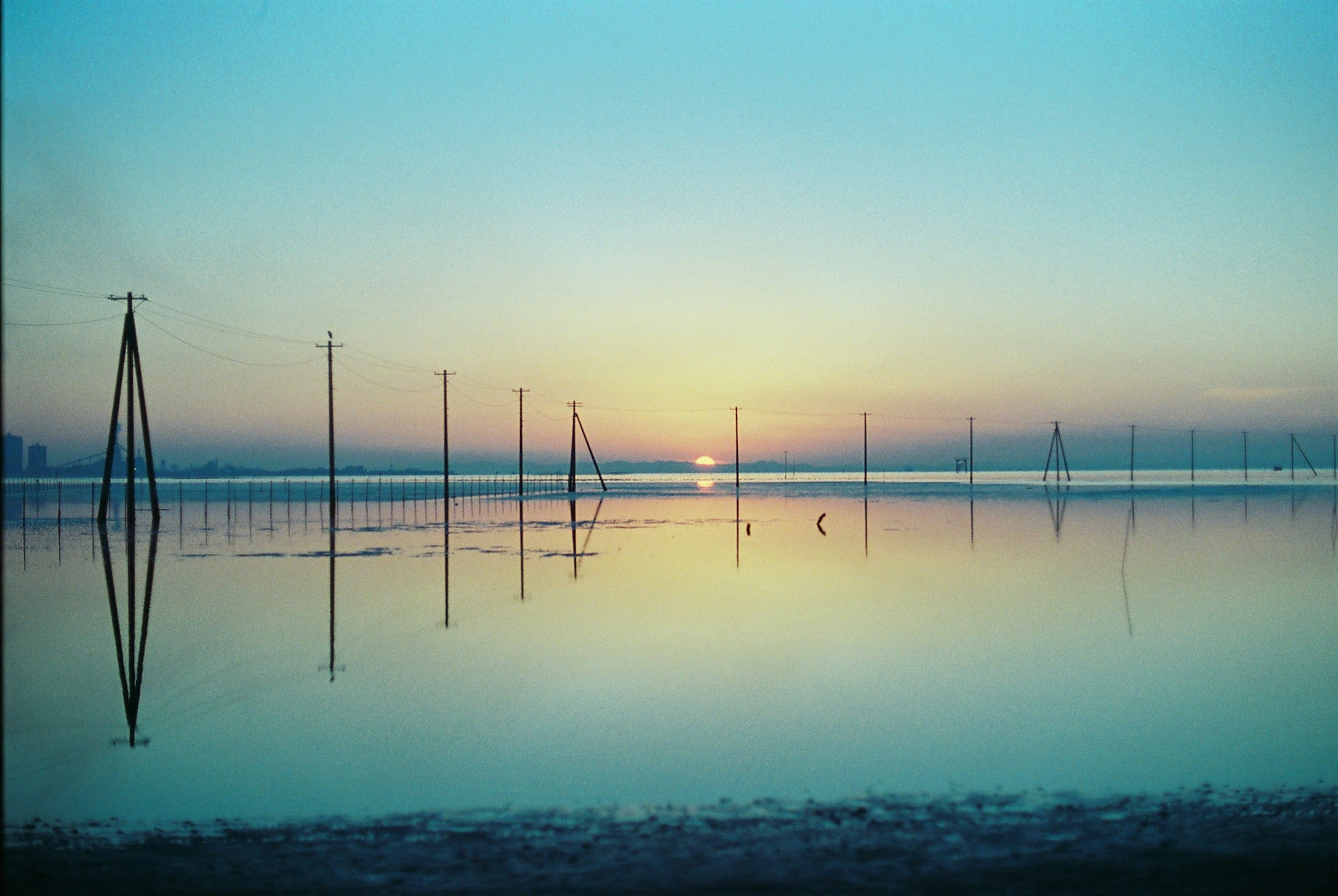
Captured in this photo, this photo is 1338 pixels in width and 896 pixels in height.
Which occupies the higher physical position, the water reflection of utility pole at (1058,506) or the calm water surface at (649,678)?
the calm water surface at (649,678)

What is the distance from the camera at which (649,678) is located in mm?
11133

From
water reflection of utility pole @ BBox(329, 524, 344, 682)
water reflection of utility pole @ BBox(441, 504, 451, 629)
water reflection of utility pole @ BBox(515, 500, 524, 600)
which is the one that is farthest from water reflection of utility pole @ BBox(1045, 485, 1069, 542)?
water reflection of utility pole @ BBox(329, 524, 344, 682)

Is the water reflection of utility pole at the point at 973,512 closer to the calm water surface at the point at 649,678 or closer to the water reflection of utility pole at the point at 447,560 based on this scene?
the calm water surface at the point at 649,678

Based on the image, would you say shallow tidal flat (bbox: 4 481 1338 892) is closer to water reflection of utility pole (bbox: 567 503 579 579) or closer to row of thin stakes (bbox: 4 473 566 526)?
water reflection of utility pole (bbox: 567 503 579 579)

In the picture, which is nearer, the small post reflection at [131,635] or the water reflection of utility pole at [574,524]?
the small post reflection at [131,635]

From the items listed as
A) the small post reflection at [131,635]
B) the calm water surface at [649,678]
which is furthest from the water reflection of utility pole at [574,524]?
the small post reflection at [131,635]

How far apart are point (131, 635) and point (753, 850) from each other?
1126 cm

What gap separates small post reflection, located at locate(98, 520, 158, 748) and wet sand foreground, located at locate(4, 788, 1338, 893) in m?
3.19

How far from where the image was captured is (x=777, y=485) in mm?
111312

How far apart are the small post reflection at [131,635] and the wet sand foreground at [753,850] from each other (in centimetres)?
319

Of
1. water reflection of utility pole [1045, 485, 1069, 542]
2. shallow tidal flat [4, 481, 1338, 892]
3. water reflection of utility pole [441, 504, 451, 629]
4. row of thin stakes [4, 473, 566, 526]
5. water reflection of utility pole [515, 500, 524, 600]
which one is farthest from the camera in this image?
row of thin stakes [4, 473, 566, 526]

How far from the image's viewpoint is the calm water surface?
24.4ft

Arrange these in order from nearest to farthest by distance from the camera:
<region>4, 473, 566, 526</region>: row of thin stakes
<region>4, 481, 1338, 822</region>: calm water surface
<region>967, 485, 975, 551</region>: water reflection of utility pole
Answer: <region>4, 481, 1338, 822</region>: calm water surface → <region>967, 485, 975, 551</region>: water reflection of utility pole → <region>4, 473, 566, 526</region>: row of thin stakes

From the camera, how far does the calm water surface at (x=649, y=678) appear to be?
744cm
